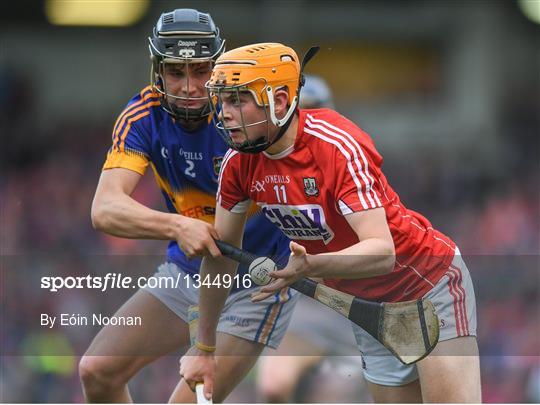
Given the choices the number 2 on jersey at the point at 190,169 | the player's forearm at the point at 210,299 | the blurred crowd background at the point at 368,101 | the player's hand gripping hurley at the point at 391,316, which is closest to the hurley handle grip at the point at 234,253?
the player's hand gripping hurley at the point at 391,316

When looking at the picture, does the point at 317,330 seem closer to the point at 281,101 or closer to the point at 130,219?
Answer: the point at 130,219

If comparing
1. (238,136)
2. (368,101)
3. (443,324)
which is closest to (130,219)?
(238,136)

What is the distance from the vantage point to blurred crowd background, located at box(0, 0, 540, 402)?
12.5 meters

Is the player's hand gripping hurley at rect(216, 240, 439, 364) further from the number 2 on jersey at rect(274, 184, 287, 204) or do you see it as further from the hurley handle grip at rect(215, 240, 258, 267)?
the number 2 on jersey at rect(274, 184, 287, 204)

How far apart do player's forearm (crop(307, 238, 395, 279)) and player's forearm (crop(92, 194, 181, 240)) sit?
62cm

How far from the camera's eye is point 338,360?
639 centimetres

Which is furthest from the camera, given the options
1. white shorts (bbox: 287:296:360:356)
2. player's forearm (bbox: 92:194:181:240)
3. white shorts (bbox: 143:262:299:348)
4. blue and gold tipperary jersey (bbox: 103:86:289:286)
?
white shorts (bbox: 287:296:360:356)

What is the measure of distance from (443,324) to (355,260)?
0.57 meters

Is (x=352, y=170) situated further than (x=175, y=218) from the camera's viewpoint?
No

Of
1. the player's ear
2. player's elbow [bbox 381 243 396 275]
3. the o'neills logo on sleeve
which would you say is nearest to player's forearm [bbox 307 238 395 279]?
player's elbow [bbox 381 243 396 275]

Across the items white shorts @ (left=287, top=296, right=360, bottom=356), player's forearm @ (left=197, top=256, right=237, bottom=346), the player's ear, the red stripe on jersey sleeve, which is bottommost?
white shorts @ (left=287, top=296, right=360, bottom=356)

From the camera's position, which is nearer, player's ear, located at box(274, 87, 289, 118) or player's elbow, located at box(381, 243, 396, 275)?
player's elbow, located at box(381, 243, 396, 275)

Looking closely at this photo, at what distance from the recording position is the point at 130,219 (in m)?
4.32

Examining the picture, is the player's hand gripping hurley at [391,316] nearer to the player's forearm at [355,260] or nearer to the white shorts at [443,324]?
the white shorts at [443,324]
